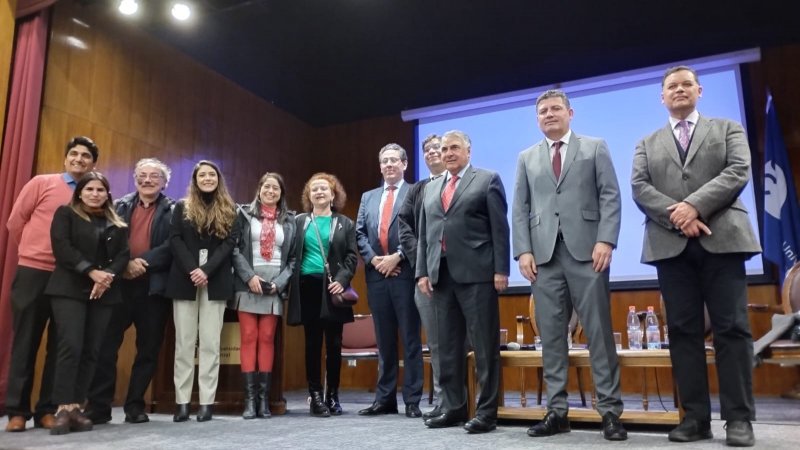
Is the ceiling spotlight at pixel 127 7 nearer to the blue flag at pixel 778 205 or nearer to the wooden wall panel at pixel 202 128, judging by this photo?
the wooden wall panel at pixel 202 128

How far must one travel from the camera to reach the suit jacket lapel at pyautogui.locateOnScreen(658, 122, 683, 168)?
245cm

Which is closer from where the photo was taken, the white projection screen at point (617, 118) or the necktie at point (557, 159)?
the necktie at point (557, 159)

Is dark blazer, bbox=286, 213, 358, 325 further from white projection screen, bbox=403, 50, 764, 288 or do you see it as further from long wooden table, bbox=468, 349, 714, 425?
white projection screen, bbox=403, 50, 764, 288

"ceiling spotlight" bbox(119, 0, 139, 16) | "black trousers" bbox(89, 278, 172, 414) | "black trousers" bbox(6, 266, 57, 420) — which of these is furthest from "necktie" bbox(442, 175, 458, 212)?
"ceiling spotlight" bbox(119, 0, 139, 16)

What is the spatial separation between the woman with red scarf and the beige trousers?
162mm

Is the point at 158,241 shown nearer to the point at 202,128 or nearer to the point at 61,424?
the point at 61,424

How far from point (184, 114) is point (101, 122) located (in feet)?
3.08

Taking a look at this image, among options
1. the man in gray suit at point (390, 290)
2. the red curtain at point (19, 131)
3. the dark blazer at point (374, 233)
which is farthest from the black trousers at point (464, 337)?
the red curtain at point (19, 131)

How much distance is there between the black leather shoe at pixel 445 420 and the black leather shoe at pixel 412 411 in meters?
0.47

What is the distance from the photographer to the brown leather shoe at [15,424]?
2883mm

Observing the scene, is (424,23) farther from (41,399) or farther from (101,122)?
(41,399)

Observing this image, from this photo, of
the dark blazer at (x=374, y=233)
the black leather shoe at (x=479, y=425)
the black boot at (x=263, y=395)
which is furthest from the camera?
the dark blazer at (x=374, y=233)

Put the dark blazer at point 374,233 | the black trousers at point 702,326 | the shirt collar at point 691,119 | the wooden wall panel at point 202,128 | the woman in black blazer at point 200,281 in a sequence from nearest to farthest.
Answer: the black trousers at point 702,326
the shirt collar at point 691,119
the woman in black blazer at point 200,281
the dark blazer at point 374,233
the wooden wall panel at point 202,128

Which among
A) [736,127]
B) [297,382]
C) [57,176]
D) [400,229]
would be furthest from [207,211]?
[297,382]
